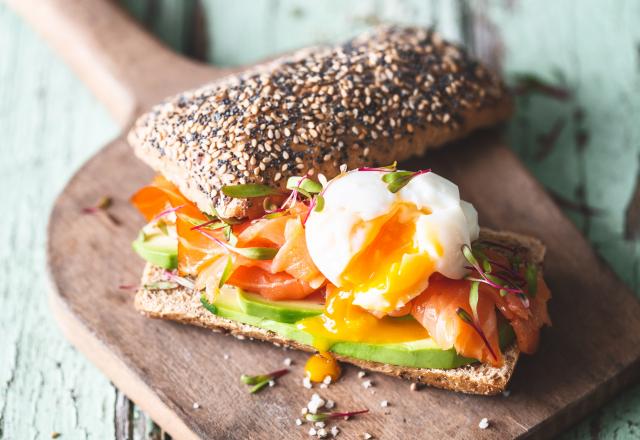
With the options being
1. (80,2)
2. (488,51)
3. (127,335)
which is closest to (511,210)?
(488,51)

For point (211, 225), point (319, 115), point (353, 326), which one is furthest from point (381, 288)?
point (319, 115)

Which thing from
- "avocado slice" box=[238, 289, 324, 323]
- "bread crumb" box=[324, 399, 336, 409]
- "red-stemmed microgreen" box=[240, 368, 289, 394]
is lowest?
"bread crumb" box=[324, 399, 336, 409]

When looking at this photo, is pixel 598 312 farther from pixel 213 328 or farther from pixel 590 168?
pixel 213 328

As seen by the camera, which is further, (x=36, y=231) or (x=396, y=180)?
(x=36, y=231)

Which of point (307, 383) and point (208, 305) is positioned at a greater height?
point (208, 305)

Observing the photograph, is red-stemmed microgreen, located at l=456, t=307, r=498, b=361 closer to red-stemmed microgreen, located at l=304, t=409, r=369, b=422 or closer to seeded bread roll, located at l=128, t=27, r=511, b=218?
red-stemmed microgreen, located at l=304, t=409, r=369, b=422

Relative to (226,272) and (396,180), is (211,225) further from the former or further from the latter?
(396,180)

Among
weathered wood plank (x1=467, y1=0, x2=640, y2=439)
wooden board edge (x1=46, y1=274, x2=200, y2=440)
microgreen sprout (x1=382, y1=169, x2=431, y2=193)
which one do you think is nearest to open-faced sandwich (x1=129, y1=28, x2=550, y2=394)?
microgreen sprout (x1=382, y1=169, x2=431, y2=193)
